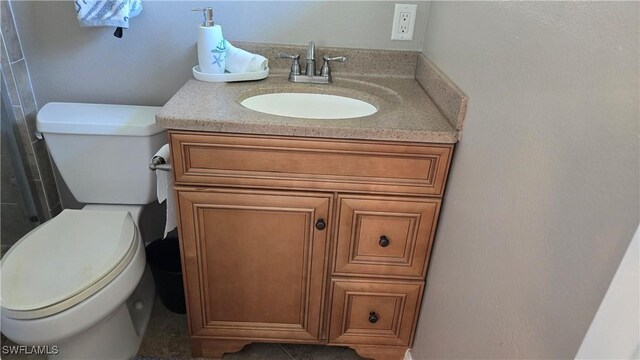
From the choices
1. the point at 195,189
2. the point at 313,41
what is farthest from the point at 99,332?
the point at 313,41

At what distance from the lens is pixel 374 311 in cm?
131

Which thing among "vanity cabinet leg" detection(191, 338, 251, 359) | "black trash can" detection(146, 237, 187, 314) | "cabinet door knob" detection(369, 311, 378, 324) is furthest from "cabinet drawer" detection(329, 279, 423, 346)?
"black trash can" detection(146, 237, 187, 314)

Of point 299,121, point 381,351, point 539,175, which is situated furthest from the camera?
point 381,351

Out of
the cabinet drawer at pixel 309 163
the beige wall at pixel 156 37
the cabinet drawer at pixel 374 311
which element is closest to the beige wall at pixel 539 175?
the cabinet drawer at pixel 309 163

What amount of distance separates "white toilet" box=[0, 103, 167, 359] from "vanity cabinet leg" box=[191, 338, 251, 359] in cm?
23

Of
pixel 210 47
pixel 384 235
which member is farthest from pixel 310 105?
pixel 384 235

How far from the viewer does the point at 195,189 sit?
1114mm

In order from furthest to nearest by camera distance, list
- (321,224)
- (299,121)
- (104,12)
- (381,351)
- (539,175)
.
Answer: (381,351) → (104,12) → (321,224) → (299,121) → (539,175)

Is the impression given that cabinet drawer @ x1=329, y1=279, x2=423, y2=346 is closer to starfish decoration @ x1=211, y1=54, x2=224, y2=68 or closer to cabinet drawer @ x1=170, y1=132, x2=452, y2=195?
cabinet drawer @ x1=170, y1=132, x2=452, y2=195

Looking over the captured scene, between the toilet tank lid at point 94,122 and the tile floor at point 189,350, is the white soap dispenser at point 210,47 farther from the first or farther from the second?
the tile floor at point 189,350

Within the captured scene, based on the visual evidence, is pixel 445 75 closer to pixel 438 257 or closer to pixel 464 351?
pixel 438 257

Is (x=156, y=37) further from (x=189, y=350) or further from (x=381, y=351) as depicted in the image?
(x=381, y=351)

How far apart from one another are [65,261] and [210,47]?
2.49ft

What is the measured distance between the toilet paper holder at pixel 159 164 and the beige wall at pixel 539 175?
30.4 inches
